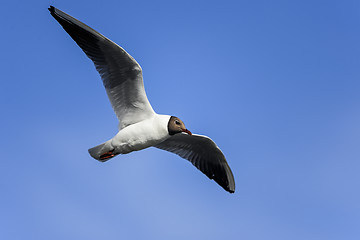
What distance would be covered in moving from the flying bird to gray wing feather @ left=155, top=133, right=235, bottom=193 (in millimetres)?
1570

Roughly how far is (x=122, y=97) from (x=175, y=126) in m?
1.26

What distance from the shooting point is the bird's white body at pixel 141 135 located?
9.70 meters

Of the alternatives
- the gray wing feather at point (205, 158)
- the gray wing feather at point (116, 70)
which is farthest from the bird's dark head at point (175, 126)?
the gray wing feather at point (205, 158)

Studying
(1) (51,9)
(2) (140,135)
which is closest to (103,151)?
(2) (140,135)

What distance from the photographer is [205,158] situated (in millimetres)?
11641

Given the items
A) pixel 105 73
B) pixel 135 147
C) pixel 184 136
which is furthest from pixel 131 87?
pixel 184 136

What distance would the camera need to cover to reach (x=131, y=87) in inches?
388

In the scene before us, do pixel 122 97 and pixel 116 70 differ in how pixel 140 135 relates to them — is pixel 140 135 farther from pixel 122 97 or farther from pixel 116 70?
pixel 116 70

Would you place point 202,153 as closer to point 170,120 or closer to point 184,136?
point 184,136

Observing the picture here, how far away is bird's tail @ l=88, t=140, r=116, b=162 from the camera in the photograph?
999 centimetres

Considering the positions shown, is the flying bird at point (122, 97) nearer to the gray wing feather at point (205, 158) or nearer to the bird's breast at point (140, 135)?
the bird's breast at point (140, 135)

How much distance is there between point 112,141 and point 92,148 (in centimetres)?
57

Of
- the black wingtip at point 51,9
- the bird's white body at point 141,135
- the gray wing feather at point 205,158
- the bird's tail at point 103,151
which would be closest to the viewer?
the black wingtip at point 51,9

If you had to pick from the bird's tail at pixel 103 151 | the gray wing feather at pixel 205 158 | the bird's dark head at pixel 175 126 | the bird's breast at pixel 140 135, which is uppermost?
the gray wing feather at pixel 205 158
